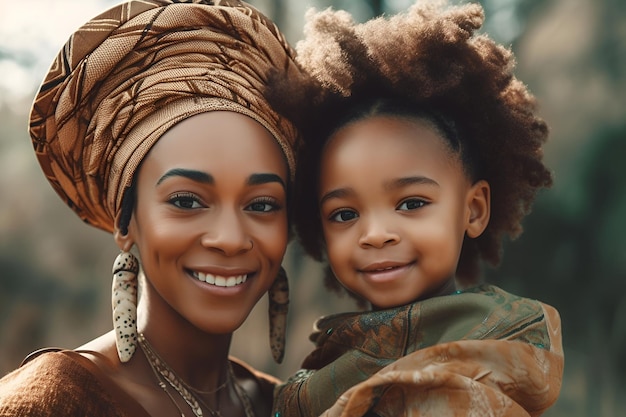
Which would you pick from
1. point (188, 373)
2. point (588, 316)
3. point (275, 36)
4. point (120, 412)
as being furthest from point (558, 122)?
point (120, 412)

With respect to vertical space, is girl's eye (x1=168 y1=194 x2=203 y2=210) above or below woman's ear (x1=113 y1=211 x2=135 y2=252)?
above

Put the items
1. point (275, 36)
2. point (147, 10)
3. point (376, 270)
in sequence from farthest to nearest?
point (275, 36), point (147, 10), point (376, 270)

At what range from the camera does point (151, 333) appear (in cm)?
281

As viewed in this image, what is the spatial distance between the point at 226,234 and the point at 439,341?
2.59 feet

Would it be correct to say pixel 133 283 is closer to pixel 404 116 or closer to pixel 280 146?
pixel 280 146

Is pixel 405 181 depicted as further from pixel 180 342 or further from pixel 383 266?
pixel 180 342

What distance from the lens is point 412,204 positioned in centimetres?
255

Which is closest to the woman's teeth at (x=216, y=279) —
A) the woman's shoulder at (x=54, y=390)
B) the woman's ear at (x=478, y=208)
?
the woman's shoulder at (x=54, y=390)

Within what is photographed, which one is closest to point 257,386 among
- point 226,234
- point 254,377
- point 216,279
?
point 254,377

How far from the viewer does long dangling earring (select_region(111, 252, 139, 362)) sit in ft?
8.61

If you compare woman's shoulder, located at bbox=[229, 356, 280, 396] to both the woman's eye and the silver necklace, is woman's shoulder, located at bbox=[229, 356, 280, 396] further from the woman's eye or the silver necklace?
the woman's eye

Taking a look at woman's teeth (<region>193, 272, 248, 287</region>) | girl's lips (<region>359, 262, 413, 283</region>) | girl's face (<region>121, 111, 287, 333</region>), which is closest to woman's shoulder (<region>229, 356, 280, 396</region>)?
girl's face (<region>121, 111, 287, 333</region>)

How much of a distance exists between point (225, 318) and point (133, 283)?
1.19 ft

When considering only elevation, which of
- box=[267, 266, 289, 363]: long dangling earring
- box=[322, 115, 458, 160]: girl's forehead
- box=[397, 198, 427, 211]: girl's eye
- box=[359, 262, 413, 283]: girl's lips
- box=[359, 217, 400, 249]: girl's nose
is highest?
box=[322, 115, 458, 160]: girl's forehead
